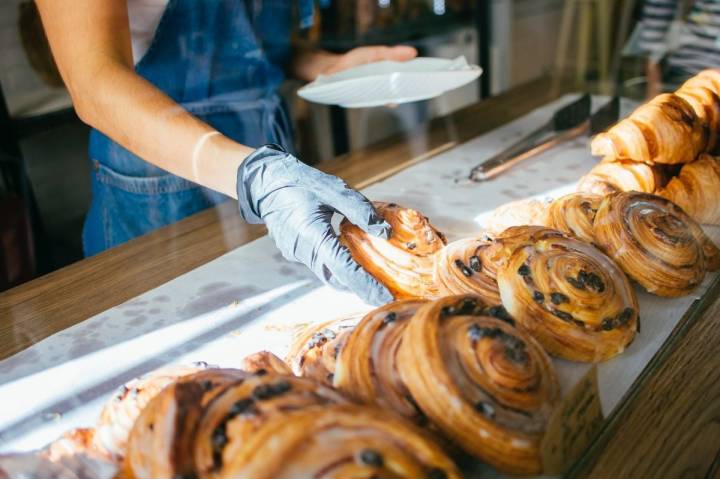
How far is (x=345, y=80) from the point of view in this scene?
253 cm

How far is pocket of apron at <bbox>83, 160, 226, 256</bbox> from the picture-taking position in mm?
2271

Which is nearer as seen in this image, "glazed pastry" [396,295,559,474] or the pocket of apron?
"glazed pastry" [396,295,559,474]

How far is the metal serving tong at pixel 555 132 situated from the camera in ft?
8.57

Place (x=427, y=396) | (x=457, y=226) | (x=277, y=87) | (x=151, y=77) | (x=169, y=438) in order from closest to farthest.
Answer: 1. (x=169, y=438)
2. (x=427, y=396)
3. (x=151, y=77)
4. (x=457, y=226)
5. (x=277, y=87)

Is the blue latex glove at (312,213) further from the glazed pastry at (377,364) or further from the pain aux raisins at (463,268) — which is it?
the glazed pastry at (377,364)

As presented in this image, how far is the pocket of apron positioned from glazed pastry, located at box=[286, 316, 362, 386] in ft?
2.82

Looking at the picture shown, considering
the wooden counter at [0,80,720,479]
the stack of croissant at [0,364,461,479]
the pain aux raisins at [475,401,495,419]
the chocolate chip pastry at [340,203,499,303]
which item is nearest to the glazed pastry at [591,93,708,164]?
the wooden counter at [0,80,720,479]

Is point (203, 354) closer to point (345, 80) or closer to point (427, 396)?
point (427, 396)

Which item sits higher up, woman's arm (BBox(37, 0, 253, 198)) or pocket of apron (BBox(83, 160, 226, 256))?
woman's arm (BBox(37, 0, 253, 198))

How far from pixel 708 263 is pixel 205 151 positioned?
1.42 m

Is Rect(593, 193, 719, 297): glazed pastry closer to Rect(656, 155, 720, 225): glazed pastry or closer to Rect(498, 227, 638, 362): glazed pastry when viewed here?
Rect(498, 227, 638, 362): glazed pastry

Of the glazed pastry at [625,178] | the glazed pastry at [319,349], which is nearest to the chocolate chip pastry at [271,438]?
the glazed pastry at [319,349]

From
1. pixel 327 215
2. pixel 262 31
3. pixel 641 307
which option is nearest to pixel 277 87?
pixel 262 31

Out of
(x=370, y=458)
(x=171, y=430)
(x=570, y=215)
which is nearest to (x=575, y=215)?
(x=570, y=215)
